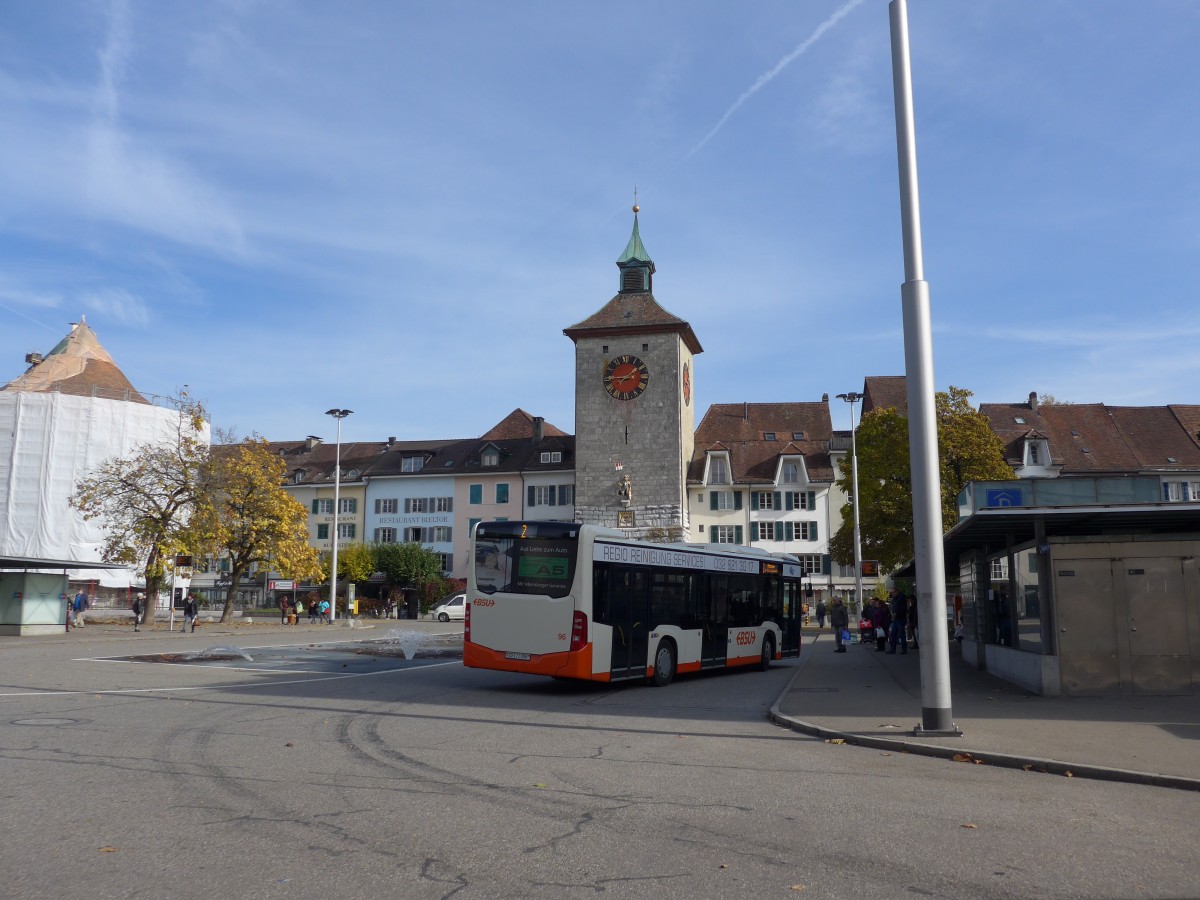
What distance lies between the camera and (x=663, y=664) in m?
19.2

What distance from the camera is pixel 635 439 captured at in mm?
75000

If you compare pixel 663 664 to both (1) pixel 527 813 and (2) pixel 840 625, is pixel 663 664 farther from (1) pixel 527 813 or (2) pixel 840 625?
(2) pixel 840 625

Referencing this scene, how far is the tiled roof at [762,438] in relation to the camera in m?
76.6

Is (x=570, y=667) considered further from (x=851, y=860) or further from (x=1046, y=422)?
(x=1046, y=422)

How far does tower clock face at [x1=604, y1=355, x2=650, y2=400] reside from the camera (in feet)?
248

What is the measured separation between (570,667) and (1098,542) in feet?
27.1

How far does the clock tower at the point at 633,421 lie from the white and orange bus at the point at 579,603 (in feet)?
173

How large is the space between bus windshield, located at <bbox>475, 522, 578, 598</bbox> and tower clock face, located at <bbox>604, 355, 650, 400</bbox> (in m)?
57.9

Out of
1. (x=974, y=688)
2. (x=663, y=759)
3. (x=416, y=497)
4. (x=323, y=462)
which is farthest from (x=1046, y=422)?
(x=663, y=759)

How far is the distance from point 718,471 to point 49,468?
4338 centimetres

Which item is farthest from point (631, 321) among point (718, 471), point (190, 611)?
point (190, 611)

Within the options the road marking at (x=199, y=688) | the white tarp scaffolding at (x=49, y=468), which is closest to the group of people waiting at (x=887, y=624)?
the road marking at (x=199, y=688)

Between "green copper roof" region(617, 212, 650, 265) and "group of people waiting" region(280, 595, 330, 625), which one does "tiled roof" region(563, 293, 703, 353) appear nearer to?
"green copper roof" region(617, 212, 650, 265)

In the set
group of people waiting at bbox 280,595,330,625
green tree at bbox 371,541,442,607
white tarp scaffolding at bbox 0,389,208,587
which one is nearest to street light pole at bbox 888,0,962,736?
group of people waiting at bbox 280,595,330,625
